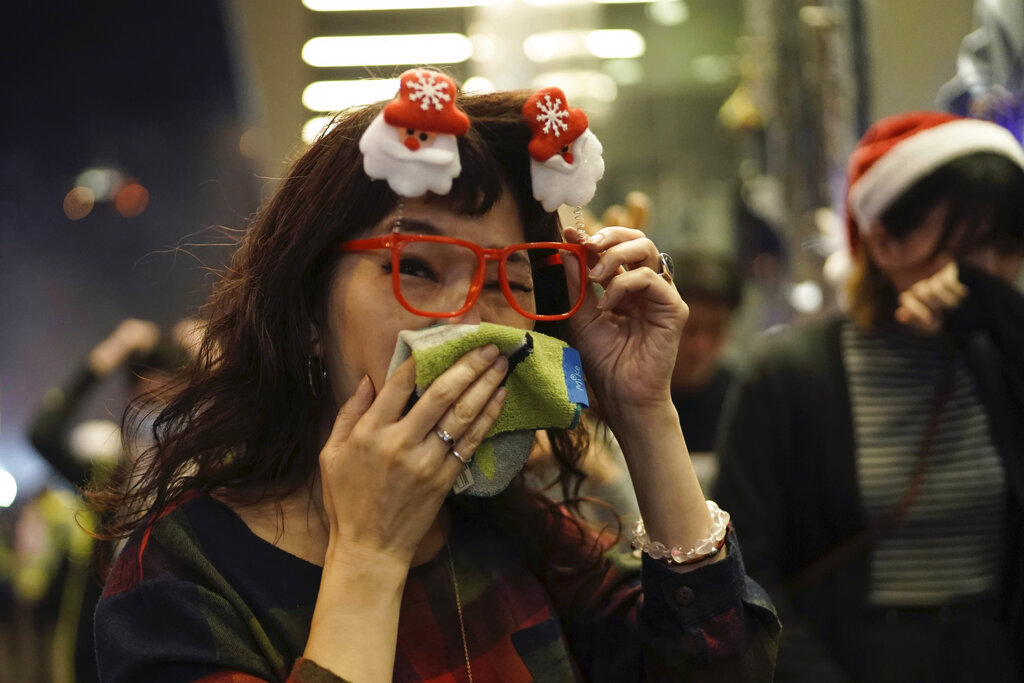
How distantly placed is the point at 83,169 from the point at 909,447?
356cm

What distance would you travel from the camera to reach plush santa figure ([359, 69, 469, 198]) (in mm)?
1000

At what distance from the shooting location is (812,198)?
3.09 meters

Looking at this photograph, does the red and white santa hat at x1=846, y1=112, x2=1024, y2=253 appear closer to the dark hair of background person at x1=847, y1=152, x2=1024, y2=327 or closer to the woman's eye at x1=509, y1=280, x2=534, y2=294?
the dark hair of background person at x1=847, y1=152, x2=1024, y2=327

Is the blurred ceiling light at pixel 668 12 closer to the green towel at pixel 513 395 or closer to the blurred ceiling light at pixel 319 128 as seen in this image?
the blurred ceiling light at pixel 319 128

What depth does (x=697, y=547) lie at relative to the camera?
1.20m

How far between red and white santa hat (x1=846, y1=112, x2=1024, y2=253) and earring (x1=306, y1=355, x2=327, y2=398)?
1279 mm

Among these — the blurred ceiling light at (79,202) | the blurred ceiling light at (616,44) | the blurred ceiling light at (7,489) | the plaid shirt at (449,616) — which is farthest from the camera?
the blurred ceiling light at (616,44)

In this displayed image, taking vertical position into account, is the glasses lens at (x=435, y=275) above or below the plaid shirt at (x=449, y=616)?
above

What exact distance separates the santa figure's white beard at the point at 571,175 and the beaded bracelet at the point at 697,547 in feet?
1.53

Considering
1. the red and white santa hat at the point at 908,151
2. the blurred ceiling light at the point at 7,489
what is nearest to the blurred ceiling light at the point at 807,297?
the red and white santa hat at the point at 908,151

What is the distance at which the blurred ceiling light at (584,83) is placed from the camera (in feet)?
15.6

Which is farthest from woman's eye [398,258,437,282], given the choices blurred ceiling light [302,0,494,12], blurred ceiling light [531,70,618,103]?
blurred ceiling light [302,0,494,12]

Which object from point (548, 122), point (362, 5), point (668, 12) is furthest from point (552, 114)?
point (362, 5)

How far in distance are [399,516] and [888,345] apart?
1.23 meters
